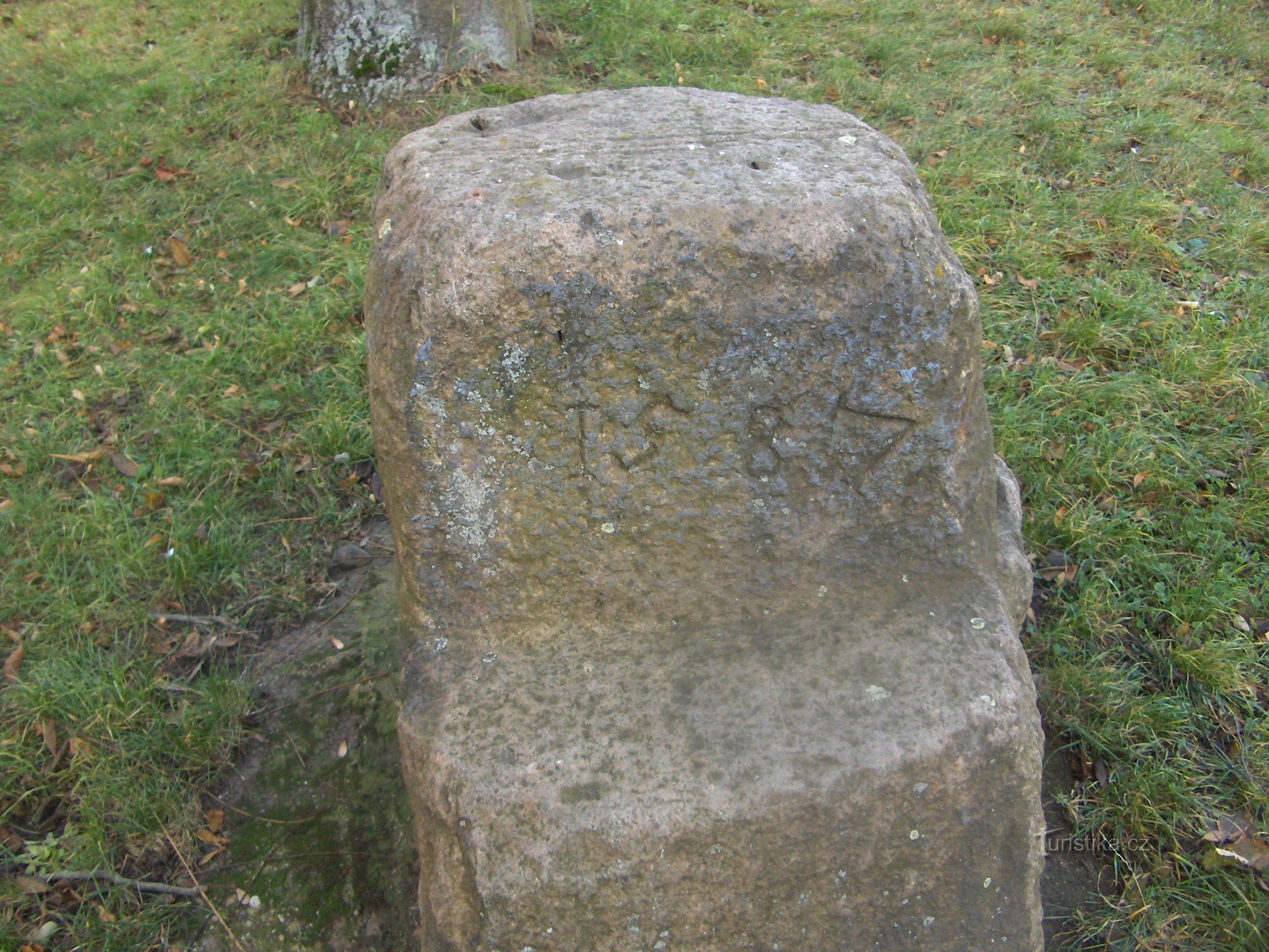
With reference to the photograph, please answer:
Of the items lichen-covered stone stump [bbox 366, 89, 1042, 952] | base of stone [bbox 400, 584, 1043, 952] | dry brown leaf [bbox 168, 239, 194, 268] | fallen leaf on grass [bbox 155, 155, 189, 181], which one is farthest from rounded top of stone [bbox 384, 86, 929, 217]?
fallen leaf on grass [bbox 155, 155, 189, 181]

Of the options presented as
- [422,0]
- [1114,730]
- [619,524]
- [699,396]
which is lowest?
[1114,730]

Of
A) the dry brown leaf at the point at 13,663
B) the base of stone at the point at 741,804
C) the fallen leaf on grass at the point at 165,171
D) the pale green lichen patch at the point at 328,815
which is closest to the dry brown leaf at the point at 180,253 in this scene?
the fallen leaf on grass at the point at 165,171

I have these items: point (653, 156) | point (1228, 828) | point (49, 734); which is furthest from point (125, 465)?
point (1228, 828)

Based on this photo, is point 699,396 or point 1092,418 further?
point 1092,418

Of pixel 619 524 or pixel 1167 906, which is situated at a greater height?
pixel 619 524

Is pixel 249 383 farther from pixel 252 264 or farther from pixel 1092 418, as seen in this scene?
pixel 1092 418

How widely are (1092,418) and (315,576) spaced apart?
251 centimetres

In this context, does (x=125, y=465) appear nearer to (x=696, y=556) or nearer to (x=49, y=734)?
(x=49, y=734)

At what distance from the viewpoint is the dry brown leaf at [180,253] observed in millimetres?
3854

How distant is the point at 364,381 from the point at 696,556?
75.3 inches

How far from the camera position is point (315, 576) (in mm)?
2725

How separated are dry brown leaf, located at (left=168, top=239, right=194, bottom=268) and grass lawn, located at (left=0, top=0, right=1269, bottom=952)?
0.8 inches

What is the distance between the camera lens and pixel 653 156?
1728 millimetres

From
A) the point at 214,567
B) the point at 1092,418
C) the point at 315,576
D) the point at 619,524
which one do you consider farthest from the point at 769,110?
the point at 214,567
